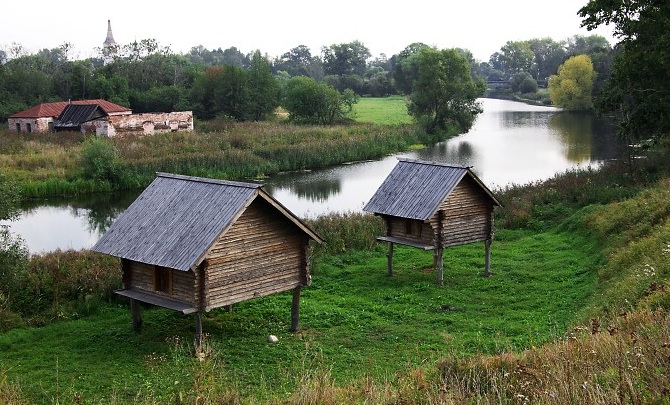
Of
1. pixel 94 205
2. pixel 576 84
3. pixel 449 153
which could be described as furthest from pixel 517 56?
pixel 94 205

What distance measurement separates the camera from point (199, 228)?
667 inches

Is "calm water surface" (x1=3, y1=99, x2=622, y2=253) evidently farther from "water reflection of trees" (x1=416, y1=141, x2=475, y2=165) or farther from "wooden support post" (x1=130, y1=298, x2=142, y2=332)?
"wooden support post" (x1=130, y1=298, x2=142, y2=332)

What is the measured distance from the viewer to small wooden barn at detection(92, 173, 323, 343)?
1678 centimetres

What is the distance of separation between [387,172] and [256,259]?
112 ft

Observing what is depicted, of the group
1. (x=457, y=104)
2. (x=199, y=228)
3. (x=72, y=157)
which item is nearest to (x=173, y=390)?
(x=199, y=228)

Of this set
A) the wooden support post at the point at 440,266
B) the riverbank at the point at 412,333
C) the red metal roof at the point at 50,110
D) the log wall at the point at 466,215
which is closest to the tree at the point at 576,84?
the red metal roof at the point at 50,110

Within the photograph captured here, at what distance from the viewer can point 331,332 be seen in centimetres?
1852

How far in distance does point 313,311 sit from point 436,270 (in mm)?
5536

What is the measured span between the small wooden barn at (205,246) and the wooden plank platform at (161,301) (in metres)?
0.02

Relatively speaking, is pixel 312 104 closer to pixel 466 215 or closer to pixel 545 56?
pixel 466 215

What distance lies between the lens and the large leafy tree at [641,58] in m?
31.0

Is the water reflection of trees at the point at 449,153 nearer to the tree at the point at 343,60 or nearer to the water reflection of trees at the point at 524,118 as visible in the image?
the water reflection of trees at the point at 524,118

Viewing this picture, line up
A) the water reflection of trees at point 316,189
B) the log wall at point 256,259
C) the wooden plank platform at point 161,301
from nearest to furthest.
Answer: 1. the wooden plank platform at point 161,301
2. the log wall at point 256,259
3. the water reflection of trees at point 316,189

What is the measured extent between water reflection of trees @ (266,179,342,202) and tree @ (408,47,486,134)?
2464cm
